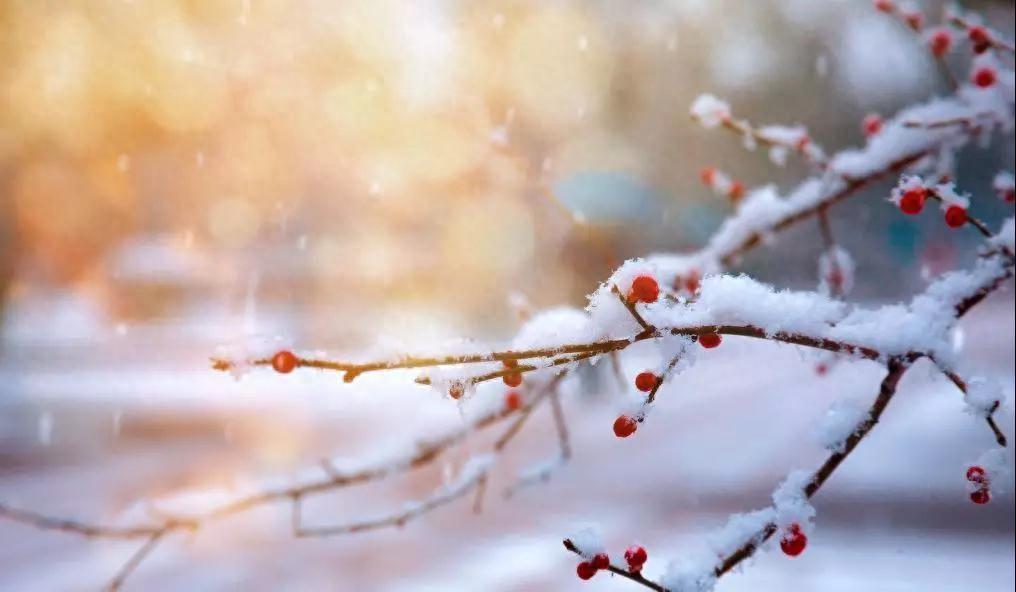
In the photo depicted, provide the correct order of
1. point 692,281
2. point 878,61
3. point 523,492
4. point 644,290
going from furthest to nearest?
point 878,61
point 523,492
point 692,281
point 644,290

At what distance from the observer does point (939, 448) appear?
26.1 feet

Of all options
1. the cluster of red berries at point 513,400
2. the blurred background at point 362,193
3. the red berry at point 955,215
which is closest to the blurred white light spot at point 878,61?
the blurred background at point 362,193

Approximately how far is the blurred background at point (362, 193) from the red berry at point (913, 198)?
89 centimetres

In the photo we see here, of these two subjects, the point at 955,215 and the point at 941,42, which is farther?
the point at 941,42

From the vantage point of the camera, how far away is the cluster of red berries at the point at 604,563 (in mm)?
1041

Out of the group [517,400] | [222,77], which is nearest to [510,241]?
[222,77]

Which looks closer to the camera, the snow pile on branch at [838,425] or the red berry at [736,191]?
the snow pile on branch at [838,425]

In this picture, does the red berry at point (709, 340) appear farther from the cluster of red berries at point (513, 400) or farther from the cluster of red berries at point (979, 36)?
the cluster of red berries at point (979, 36)

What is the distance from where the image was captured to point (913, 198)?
1.15m

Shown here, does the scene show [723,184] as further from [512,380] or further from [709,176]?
[512,380]

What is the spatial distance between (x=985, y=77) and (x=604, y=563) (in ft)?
4.81

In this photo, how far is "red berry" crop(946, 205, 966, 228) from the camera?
120cm

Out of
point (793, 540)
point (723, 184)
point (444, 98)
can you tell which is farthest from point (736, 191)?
point (444, 98)

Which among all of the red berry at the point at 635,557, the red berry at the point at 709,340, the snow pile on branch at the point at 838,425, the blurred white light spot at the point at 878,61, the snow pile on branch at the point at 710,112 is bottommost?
the red berry at the point at 635,557
